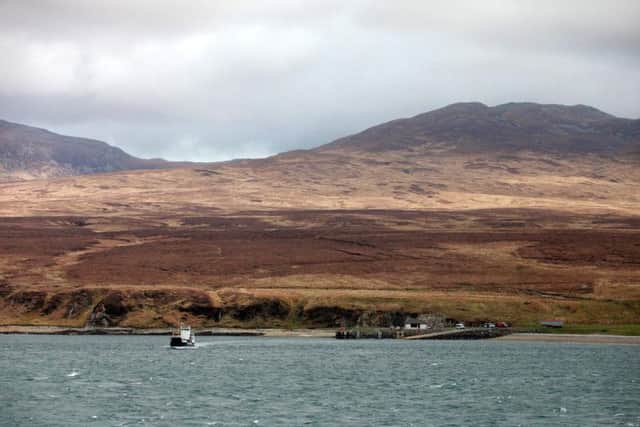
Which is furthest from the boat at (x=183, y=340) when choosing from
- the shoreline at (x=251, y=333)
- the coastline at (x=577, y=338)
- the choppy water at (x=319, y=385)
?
the coastline at (x=577, y=338)

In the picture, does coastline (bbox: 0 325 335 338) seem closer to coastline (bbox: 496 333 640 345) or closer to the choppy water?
the choppy water

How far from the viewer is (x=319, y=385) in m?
91.2

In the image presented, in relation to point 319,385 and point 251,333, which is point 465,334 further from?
point 319,385

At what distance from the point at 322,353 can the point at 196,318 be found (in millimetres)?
46706

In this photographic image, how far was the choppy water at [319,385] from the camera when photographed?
7138 centimetres

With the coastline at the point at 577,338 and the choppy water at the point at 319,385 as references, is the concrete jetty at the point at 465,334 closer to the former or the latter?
the coastline at the point at 577,338

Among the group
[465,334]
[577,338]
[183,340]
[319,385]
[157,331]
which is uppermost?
[319,385]

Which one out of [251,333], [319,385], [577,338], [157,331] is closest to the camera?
[319,385]

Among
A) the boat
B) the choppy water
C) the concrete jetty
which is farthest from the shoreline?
the boat

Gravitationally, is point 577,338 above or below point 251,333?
above

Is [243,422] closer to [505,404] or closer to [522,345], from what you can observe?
[505,404]

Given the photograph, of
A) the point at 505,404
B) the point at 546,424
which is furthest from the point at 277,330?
the point at 546,424

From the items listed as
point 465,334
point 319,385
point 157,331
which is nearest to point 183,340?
point 157,331

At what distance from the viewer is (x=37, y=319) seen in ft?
578
